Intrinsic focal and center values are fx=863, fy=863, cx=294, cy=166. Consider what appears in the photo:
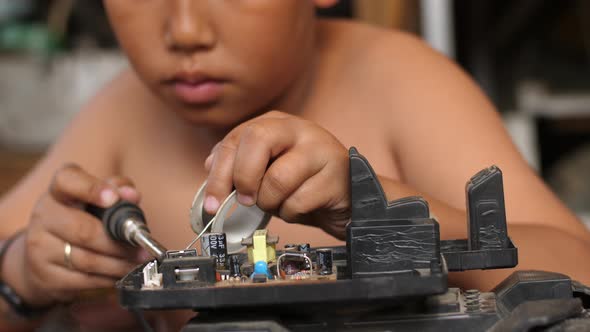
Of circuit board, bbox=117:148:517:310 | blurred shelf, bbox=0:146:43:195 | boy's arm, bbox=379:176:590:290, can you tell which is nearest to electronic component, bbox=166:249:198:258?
circuit board, bbox=117:148:517:310

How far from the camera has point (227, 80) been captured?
0.91 m

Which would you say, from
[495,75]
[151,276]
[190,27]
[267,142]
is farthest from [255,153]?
[495,75]

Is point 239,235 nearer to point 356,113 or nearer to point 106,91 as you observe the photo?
point 356,113

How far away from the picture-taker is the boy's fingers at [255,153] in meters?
0.63

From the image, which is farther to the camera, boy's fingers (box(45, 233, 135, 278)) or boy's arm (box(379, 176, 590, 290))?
boy's fingers (box(45, 233, 135, 278))

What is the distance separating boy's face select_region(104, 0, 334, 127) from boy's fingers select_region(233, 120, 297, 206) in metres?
0.24

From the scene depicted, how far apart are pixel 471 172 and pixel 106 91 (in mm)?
583

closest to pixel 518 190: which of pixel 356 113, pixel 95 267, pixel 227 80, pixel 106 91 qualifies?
pixel 356 113

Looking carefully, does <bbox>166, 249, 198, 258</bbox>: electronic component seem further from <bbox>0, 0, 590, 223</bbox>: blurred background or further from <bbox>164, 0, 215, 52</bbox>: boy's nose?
<bbox>0, 0, 590, 223</bbox>: blurred background

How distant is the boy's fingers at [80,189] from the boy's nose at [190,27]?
0.16 m

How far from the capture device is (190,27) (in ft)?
2.82

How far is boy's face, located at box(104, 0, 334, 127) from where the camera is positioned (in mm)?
877

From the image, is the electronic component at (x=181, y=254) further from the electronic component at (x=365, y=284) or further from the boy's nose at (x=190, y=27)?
the boy's nose at (x=190, y=27)

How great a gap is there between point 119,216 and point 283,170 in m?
0.23
